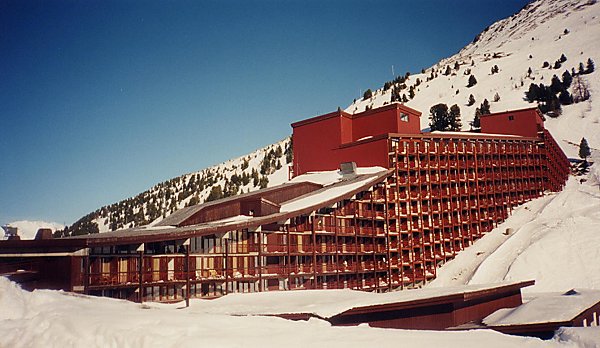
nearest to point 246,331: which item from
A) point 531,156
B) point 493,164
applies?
point 493,164

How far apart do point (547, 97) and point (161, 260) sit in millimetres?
99899

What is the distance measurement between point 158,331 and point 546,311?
2473cm

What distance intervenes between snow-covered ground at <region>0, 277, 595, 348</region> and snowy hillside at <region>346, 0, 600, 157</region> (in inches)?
3526

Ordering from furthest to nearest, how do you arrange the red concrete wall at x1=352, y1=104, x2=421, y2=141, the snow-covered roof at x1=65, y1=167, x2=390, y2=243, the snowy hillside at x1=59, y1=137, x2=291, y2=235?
the snowy hillside at x1=59, y1=137, x2=291, y2=235
the red concrete wall at x1=352, y1=104, x2=421, y2=141
the snow-covered roof at x1=65, y1=167, x2=390, y2=243

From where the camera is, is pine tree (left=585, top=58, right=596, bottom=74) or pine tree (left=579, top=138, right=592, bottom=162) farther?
pine tree (left=585, top=58, right=596, bottom=74)

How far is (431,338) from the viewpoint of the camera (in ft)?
37.8

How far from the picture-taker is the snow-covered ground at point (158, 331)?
9.59 metres

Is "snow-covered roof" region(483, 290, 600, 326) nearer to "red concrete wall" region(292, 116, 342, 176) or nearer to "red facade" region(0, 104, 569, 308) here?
"red facade" region(0, 104, 569, 308)

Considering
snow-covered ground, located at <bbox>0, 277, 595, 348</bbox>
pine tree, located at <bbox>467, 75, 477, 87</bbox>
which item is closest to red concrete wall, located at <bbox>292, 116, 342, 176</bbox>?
snow-covered ground, located at <bbox>0, 277, 595, 348</bbox>

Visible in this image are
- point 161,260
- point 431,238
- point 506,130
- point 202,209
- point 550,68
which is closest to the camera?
point 161,260

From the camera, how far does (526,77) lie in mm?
125938

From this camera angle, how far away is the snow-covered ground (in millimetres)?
9594

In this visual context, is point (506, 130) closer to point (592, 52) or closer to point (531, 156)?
point (531, 156)

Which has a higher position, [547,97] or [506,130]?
[547,97]
